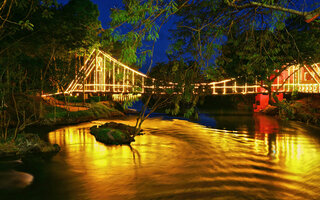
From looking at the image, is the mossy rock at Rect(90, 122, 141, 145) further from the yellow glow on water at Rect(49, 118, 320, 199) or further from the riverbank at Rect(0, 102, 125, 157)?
the riverbank at Rect(0, 102, 125, 157)

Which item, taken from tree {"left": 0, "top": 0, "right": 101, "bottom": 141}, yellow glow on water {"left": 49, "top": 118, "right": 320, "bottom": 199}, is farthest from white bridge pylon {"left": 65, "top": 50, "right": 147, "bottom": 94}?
yellow glow on water {"left": 49, "top": 118, "right": 320, "bottom": 199}

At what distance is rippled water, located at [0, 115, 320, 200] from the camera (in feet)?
27.6

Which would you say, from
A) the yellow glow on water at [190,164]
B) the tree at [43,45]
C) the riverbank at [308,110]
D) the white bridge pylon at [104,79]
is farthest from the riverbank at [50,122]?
the riverbank at [308,110]

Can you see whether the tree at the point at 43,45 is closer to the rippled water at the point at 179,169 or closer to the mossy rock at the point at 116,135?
the rippled water at the point at 179,169

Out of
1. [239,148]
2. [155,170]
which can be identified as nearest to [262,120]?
[239,148]

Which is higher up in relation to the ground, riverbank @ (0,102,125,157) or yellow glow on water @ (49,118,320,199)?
riverbank @ (0,102,125,157)

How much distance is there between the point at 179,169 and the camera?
10773 mm

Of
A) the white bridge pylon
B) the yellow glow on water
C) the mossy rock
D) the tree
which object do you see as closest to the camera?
the yellow glow on water

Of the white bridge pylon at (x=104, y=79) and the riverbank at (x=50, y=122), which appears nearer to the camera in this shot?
the riverbank at (x=50, y=122)

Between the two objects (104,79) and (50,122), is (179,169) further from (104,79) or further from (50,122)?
(104,79)

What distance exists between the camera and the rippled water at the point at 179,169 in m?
8.40

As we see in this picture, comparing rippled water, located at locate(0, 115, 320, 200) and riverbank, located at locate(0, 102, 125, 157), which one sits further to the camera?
riverbank, located at locate(0, 102, 125, 157)

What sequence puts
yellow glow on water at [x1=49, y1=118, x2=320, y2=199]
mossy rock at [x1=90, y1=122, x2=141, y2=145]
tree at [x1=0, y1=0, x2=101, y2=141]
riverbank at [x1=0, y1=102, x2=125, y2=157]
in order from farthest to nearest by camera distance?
mossy rock at [x1=90, y1=122, x2=141, y2=145] → riverbank at [x1=0, y1=102, x2=125, y2=157] → tree at [x1=0, y1=0, x2=101, y2=141] → yellow glow on water at [x1=49, y1=118, x2=320, y2=199]

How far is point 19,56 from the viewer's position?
10.2 m
